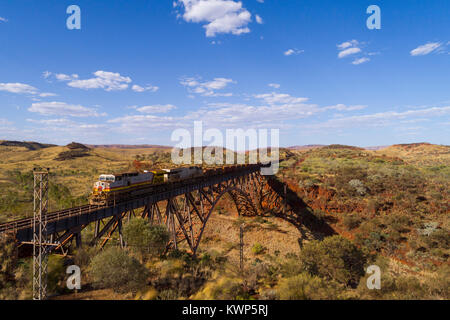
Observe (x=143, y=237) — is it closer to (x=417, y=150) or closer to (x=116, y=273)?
(x=116, y=273)

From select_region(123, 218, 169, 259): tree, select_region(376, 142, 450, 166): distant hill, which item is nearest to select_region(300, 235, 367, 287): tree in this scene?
select_region(123, 218, 169, 259): tree

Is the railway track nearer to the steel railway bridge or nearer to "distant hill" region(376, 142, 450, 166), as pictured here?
the steel railway bridge

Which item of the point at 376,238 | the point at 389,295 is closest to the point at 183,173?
the point at 389,295

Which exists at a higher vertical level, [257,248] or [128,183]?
[128,183]

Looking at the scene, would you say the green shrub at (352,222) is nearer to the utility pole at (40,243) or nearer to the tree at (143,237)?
the tree at (143,237)

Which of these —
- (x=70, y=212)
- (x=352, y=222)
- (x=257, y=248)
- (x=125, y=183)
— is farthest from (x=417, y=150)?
(x=70, y=212)
